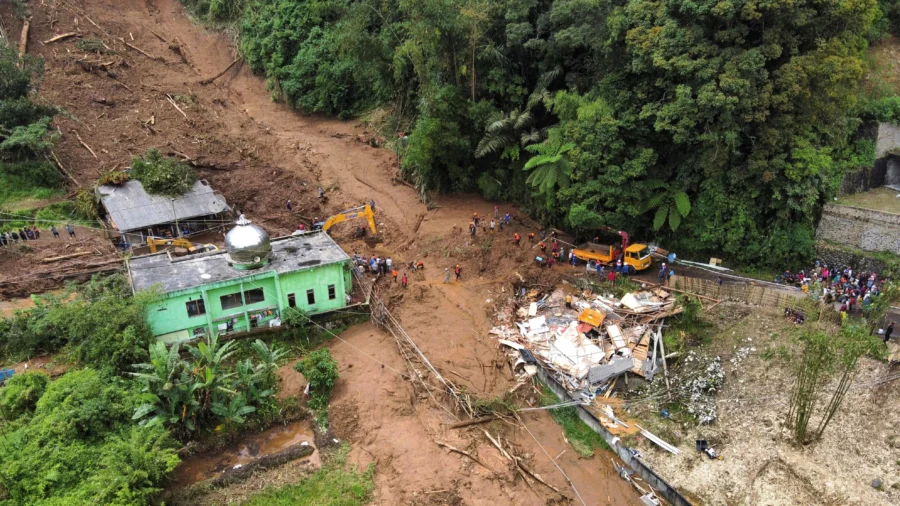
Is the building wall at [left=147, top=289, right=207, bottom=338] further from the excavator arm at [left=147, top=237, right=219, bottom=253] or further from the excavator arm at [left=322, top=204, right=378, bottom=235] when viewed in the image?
the excavator arm at [left=322, top=204, right=378, bottom=235]

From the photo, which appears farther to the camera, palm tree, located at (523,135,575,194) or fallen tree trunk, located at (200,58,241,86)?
fallen tree trunk, located at (200,58,241,86)

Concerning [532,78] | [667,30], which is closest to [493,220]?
[532,78]


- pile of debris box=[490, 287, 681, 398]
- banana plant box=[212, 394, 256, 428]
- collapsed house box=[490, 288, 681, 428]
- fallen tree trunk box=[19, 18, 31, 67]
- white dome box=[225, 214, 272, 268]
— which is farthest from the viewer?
fallen tree trunk box=[19, 18, 31, 67]

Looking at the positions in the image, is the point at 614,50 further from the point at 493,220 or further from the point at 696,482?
the point at 696,482

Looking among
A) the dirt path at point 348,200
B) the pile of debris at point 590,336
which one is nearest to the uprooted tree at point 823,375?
the pile of debris at point 590,336

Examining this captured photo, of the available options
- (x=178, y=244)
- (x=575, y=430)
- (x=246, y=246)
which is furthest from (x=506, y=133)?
(x=178, y=244)

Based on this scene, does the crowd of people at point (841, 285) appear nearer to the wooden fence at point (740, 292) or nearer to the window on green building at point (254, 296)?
the wooden fence at point (740, 292)

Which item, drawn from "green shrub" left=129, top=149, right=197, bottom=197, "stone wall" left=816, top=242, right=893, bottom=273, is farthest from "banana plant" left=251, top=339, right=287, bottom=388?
"stone wall" left=816, top=242, right=893, bottom=273
